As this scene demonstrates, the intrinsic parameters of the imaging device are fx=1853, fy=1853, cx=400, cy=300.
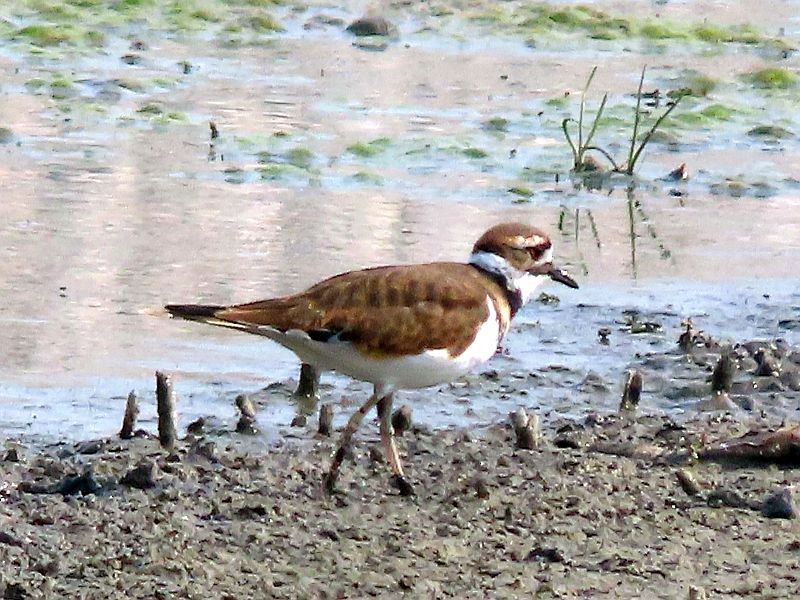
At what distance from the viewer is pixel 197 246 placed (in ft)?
27.6

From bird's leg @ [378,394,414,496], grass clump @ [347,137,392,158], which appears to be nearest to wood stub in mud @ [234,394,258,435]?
bird's leg @ [378,394,414,496]

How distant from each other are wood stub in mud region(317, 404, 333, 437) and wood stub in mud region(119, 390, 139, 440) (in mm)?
610

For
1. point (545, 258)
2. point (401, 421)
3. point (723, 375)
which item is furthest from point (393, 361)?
point (723, 375)

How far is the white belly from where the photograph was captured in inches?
205

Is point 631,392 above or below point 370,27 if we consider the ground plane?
below

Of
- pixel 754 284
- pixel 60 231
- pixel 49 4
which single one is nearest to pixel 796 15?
pixel 49 4

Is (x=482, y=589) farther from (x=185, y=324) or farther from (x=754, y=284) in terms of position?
(x=754, y=284)

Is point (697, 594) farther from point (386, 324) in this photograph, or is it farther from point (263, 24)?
point (263, 24)

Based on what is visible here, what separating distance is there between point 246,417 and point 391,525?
117 centimetres

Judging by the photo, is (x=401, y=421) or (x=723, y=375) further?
(x=723, y=375)

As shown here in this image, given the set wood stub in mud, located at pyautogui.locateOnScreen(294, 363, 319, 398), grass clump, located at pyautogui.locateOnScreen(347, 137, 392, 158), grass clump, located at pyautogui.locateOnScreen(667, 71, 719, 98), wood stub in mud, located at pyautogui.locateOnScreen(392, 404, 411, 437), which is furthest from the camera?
grass clump, located at pyautogui.locateOnScreen(667, 71, 719, 98)

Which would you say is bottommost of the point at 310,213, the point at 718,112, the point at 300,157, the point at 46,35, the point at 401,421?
the point at 401,421

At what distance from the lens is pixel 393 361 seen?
5207mm

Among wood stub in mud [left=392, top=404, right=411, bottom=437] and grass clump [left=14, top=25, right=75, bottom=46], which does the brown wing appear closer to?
wood stub in mud [left=392, top=404, right=411, bottom=437]
